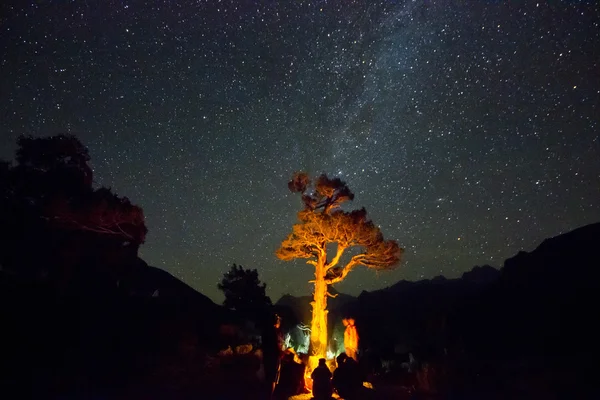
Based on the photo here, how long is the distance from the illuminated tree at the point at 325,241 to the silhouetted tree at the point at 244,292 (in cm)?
1871

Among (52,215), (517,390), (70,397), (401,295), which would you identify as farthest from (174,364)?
(401,295)

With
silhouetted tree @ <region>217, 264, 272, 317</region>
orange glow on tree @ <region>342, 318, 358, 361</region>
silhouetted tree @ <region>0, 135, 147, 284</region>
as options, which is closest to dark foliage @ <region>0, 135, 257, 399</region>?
silhouetted tree @ <region>0, 135, 147, 284</region>

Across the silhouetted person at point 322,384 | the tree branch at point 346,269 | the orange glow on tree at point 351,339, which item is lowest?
the silhouetted person at point 322,384

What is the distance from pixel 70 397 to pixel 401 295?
189ft

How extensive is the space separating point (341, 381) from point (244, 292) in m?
27.7

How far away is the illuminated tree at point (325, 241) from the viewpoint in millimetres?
19891

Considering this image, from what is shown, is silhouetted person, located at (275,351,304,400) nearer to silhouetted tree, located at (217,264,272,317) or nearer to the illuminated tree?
the illuminated tree

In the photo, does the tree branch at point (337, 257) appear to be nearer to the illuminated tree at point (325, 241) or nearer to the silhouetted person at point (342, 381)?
the illuminated tree at point (325, 241)

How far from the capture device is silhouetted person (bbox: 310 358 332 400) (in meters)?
12.2

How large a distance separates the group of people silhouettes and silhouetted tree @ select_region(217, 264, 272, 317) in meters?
25.5

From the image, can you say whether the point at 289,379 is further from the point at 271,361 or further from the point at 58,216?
the point at 58,216

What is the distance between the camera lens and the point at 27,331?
637 inches

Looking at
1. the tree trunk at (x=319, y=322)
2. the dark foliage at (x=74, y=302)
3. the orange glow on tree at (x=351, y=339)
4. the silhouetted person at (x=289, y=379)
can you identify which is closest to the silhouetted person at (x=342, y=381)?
the silhouetted person at (x=289, y=379)

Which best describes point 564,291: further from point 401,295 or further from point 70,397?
point 401,295
